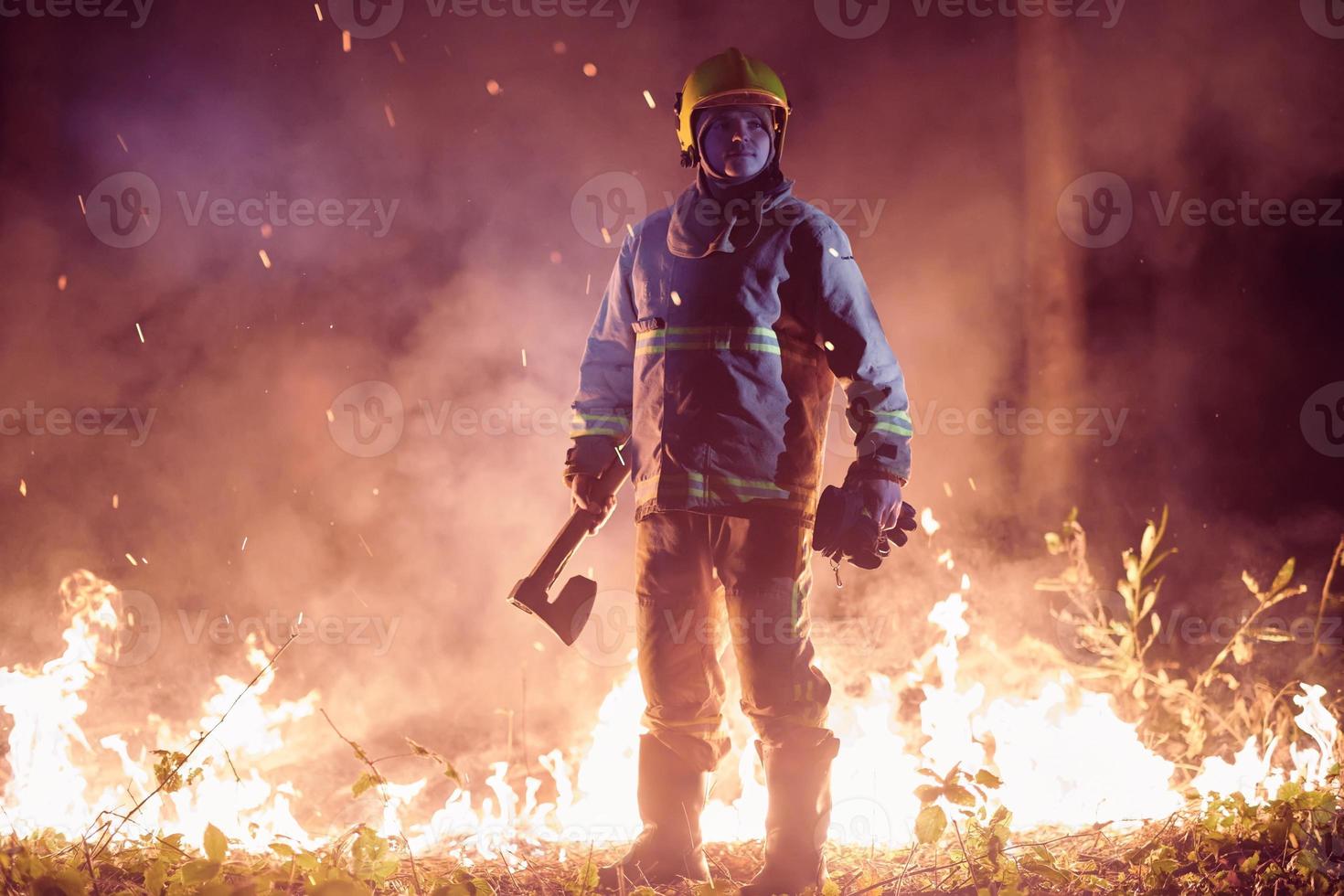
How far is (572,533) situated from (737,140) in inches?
55.8

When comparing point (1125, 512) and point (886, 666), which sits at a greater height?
point (1125, 512)

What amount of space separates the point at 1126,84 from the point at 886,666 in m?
3.33

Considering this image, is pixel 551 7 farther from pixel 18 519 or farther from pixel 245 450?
pixel 18 519

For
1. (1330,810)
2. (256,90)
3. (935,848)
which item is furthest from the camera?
(256,90)

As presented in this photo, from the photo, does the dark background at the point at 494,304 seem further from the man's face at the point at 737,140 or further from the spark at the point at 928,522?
the man's face at the point at 737,140

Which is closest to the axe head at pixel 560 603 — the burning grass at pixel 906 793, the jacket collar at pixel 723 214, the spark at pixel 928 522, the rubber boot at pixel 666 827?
the rubber boot at pixel 666 827

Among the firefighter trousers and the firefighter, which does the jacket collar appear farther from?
the firefighter trousers

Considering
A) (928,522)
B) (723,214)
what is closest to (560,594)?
(723,214)

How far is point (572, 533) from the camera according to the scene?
3.54 meters

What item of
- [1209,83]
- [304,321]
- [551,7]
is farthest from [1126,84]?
[304,321]

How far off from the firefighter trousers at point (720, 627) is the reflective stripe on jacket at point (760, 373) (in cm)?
10

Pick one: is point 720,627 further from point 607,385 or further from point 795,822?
point 607,385

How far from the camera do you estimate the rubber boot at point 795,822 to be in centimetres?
317

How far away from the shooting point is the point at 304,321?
566 cm
